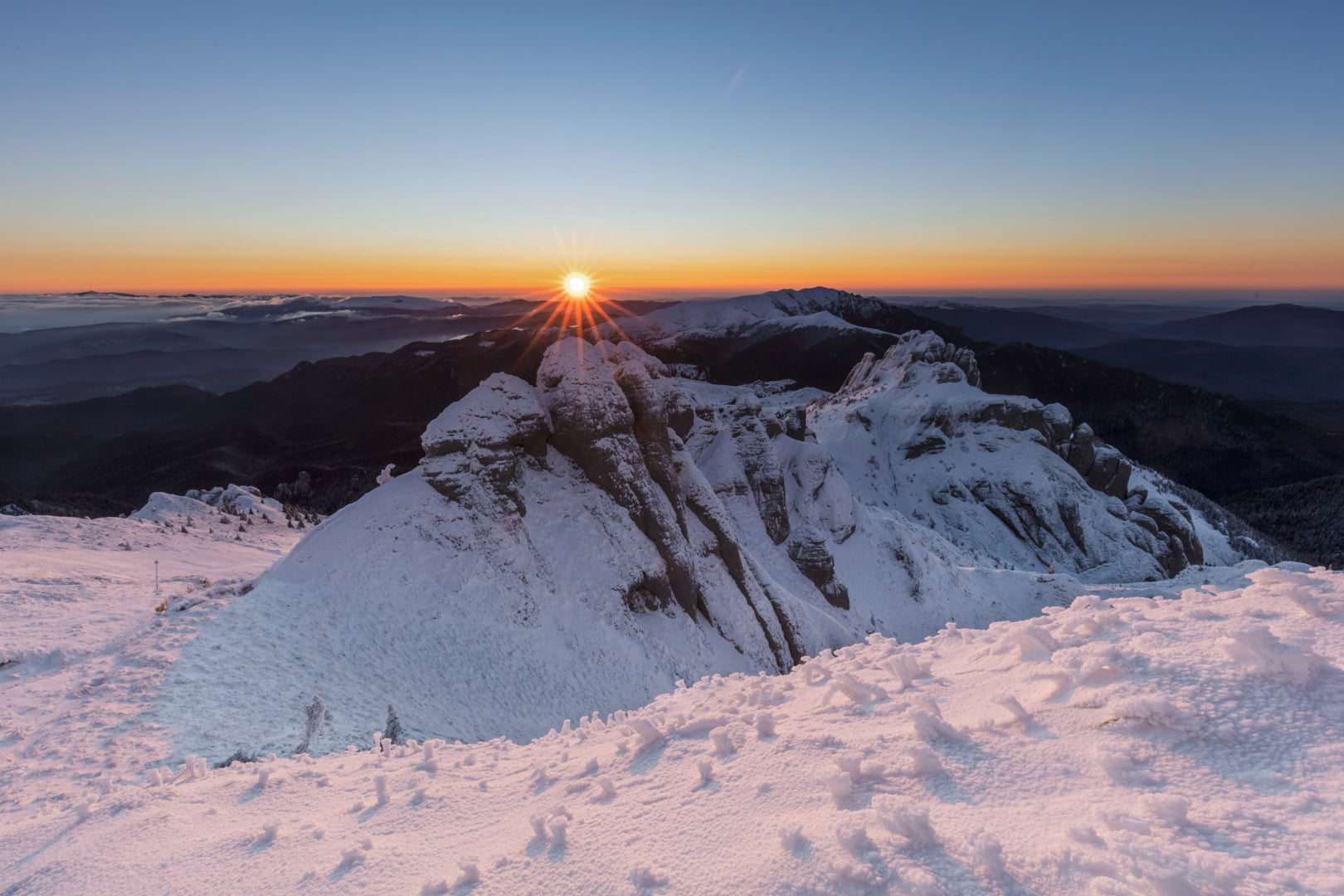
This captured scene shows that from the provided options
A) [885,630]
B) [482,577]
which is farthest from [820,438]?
[482,577]

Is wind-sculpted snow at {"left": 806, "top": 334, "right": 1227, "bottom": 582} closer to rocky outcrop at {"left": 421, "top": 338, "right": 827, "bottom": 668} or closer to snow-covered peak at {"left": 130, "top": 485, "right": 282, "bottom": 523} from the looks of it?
rocky outcrop at {"left": 421, "top": 338, "right": 827, "bottom": 668}

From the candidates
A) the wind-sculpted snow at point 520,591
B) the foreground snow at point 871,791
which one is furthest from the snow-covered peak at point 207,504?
the foreground snow at point 871,791

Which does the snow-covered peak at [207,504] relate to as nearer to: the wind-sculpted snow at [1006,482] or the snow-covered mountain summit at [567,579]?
the snow-covered mountain summit at [567,579]

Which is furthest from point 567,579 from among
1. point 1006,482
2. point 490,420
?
point 1006,482

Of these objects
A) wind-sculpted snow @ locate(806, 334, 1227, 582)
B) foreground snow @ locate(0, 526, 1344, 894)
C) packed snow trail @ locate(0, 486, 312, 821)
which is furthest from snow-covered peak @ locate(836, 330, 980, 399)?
packed snow trail @ locate(0, 486, 312, 821)

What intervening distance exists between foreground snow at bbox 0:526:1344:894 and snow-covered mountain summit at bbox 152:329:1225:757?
6282mm

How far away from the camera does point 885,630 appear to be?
38562mm

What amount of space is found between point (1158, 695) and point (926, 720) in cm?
191

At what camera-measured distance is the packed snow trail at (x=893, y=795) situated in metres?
3.77

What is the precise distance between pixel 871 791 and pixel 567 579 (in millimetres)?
19961

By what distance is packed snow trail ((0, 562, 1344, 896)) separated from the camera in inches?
149

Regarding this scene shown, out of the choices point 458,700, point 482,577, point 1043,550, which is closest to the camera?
point 458,700

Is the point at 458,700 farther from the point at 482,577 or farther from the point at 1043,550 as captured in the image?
the point at 1043,550

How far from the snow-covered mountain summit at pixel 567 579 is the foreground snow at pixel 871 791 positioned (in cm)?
628
